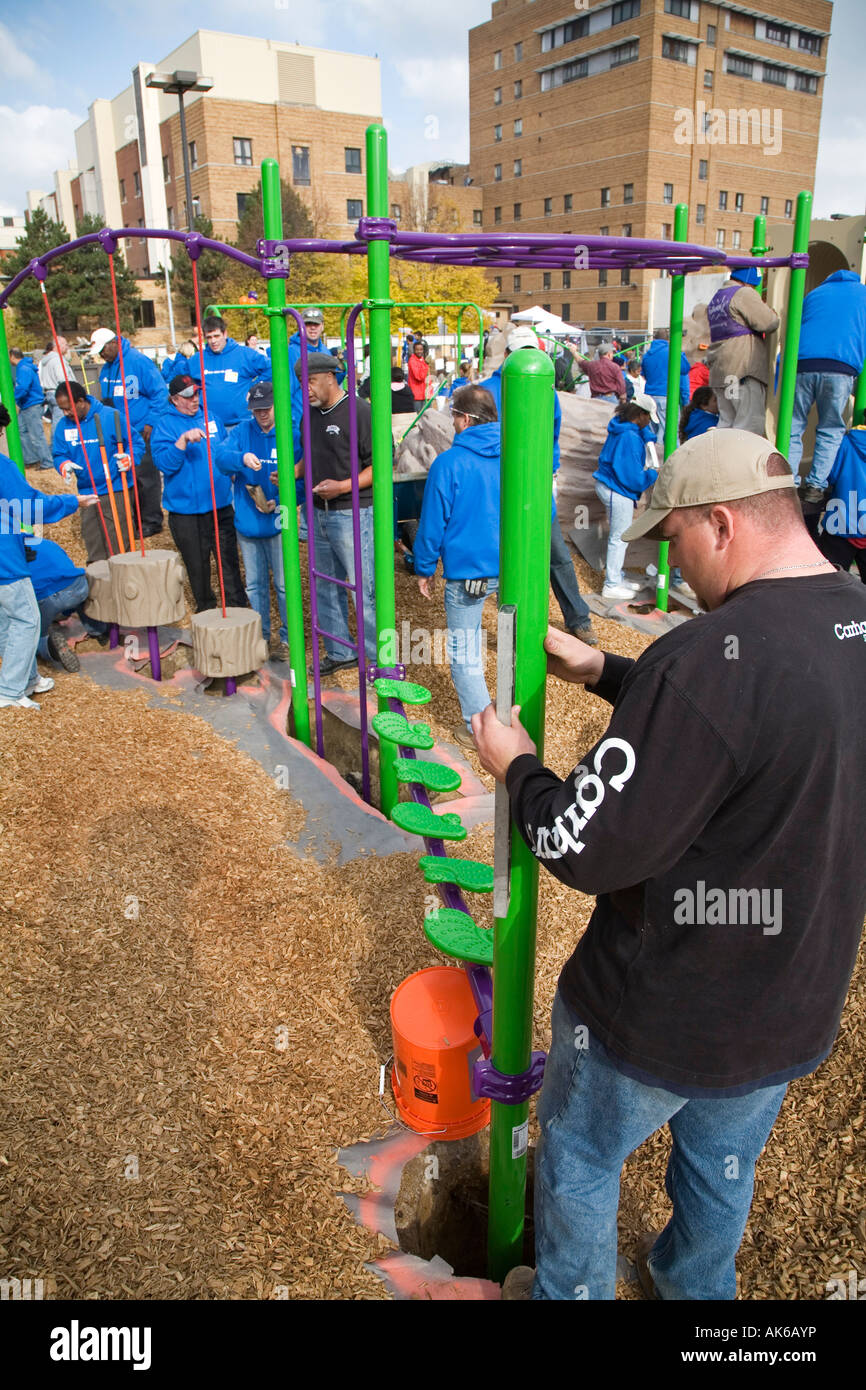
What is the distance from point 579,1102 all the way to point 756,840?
2.31 ft

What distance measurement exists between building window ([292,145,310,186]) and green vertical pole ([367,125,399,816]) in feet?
143

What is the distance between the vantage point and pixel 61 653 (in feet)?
21.5

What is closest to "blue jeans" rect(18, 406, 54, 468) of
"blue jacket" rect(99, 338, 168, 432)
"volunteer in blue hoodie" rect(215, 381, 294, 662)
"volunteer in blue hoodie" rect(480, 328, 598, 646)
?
"blue jacket" rect(99, 338, 168, 432)

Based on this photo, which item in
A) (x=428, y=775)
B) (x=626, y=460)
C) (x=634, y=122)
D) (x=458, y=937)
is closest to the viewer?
(x=458, y=937)

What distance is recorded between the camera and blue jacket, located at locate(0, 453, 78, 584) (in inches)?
212

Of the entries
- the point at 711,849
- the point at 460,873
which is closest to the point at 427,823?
the point at 460,873

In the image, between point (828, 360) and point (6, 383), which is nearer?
point (6, 383)

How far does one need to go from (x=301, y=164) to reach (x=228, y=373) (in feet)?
135

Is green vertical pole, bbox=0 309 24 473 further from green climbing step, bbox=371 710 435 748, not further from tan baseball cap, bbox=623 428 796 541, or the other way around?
tan baseball cap, bbox=623 428 796 541

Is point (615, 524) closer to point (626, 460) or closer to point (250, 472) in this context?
point (626, 460)

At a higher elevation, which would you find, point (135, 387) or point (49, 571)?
point (135, 387)

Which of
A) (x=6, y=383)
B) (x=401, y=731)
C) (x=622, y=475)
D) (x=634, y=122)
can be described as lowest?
(x=401, y=731)

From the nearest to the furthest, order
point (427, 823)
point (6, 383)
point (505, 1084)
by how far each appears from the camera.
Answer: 1. point (505, 1084)
2. point (427, 823)
3. point (6, 383)
